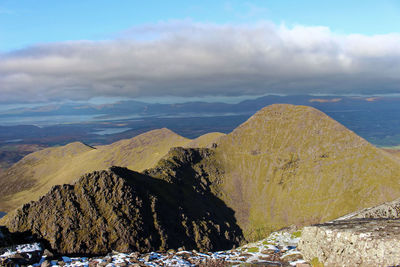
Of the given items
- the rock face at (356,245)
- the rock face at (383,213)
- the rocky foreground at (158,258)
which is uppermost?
the rock face at (356,245)

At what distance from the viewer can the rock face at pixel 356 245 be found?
22.4 meters

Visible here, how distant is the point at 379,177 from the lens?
181 meters

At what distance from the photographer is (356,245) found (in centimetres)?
2470

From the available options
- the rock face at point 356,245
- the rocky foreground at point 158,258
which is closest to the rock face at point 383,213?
the rocky foreground at point 158,258

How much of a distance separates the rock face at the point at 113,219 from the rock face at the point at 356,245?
72.5m

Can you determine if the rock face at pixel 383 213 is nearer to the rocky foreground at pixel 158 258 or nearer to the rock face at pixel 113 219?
the rocky foreground at pixel 158 258

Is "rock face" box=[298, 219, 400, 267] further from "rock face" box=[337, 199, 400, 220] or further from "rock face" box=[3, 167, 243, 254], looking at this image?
"rock face" box=[3, 167, 243, 254]

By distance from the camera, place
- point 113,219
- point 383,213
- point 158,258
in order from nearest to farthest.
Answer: point 158,258
point 383,213
point 113,219

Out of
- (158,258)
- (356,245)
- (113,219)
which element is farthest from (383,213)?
(113,219)

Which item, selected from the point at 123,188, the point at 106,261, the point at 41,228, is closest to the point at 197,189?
the point at 123,188

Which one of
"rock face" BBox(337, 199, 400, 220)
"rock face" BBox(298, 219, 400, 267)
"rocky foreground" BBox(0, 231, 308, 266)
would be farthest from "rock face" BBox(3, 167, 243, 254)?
"rock face" BBox(298, 219, 400, 267)

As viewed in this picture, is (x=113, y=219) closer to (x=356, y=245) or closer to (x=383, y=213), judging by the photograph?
(x=383, y=213)

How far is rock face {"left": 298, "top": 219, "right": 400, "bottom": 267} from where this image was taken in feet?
73.6

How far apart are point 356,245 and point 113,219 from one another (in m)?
86.2
